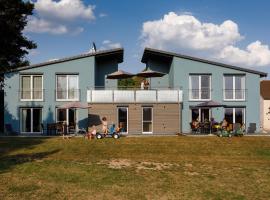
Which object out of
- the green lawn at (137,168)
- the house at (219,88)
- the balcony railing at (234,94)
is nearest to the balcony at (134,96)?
the house at (219,88)

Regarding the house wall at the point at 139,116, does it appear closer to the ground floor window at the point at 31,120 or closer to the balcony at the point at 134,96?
the balcony at the point at 134,96

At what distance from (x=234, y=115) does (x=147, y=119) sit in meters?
7.77

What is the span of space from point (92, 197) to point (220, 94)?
22.4m

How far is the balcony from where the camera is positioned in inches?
1242

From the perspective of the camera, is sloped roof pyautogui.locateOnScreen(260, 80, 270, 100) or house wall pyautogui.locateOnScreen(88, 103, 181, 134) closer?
house wall pyautogui.locateOnScreen(88, 103, 181, 134)

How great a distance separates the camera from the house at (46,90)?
3281 centimetres

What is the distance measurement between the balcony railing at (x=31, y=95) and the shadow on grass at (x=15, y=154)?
6861 millimetres

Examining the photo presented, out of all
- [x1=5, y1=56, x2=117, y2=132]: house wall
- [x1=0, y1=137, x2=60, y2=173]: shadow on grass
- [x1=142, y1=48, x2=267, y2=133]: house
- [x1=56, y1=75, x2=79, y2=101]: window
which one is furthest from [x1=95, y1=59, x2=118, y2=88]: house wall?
[x1=0, y1=137, x2=60, y2=173]: shadow on grass

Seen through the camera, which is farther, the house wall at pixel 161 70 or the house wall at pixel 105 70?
the house wall at pixel 161 70

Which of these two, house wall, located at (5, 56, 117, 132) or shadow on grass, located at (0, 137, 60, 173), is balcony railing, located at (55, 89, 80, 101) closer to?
house wall, located at (5, 56, 117, 132)

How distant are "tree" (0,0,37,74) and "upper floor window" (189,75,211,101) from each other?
19.7m

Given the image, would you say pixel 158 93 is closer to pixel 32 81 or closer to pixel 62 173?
pixel 32 81

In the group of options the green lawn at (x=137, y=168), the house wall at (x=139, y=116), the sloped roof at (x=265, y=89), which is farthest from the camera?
the sloped roof at (x=265, y=89)

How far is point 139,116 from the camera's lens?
31750 millimetres
